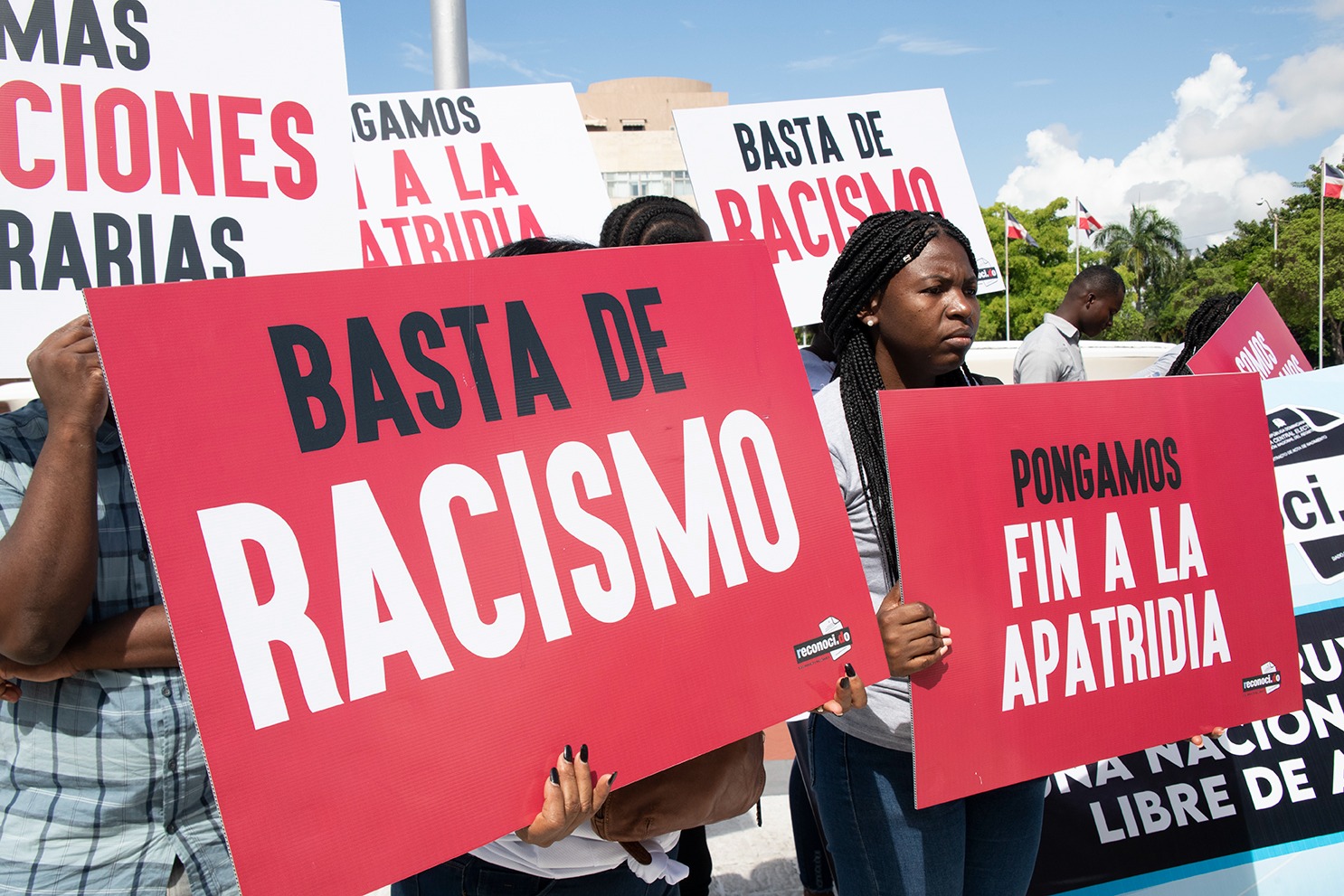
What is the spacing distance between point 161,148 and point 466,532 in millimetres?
1443

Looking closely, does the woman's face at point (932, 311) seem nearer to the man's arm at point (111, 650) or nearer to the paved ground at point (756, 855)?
the man's arm at point (111, 650)

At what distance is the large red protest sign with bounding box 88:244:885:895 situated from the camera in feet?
3.96

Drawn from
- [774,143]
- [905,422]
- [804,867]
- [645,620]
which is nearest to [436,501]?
[645,620]

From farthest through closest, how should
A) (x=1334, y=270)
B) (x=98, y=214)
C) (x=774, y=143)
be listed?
(x=1334, y=270) < (x=774, y=143) < (x=98, y=214)

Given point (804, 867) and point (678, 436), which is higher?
point (678, 436)


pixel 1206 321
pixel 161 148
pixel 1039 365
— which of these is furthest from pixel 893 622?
pixel 1039 365

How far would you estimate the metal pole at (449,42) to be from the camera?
5395mm

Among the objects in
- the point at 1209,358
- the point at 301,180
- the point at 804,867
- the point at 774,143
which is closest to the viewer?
the point at 301,180

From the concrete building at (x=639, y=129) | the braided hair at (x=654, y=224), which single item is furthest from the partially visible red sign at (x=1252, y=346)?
the concrete building at (x=639, y=129)

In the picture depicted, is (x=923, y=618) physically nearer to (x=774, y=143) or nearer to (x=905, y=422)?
(x=905, y=422)

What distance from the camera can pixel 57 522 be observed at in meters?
1.37

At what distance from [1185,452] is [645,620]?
139 cm

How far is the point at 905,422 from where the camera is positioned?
1.82m

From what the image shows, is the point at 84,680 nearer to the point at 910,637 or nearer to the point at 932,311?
the point at 910,637
